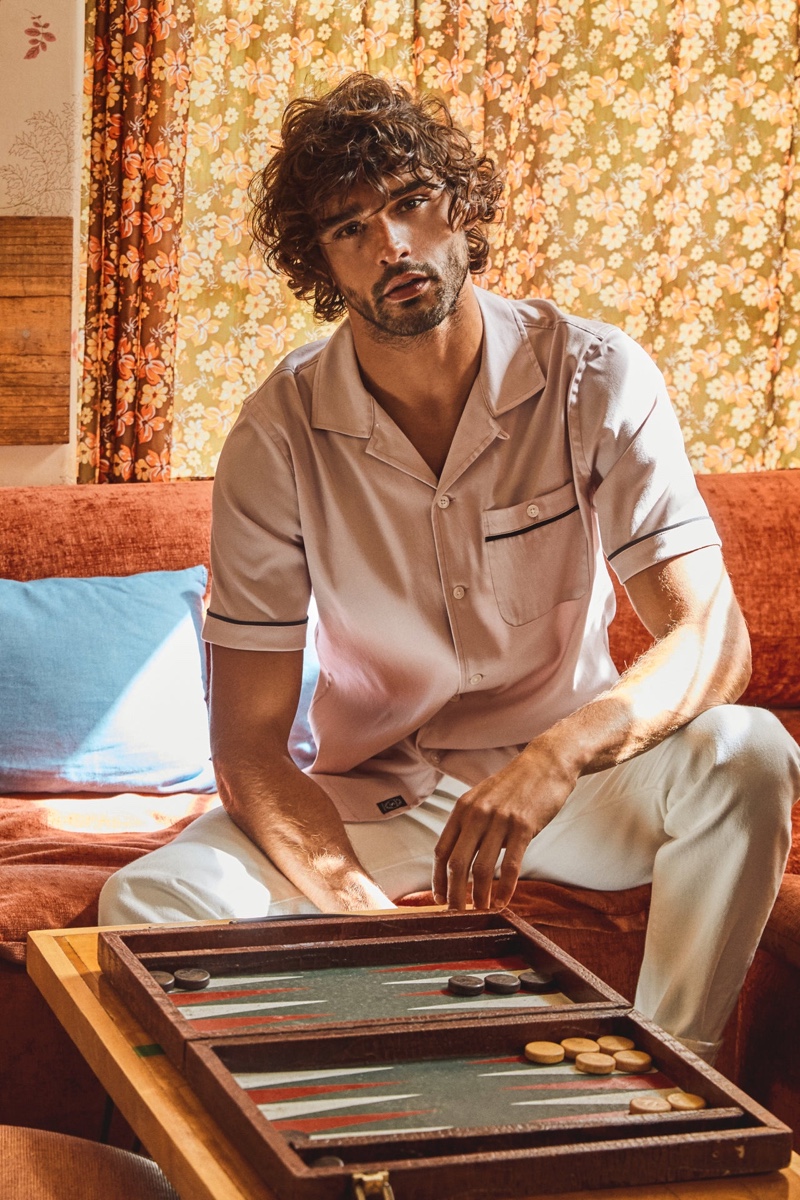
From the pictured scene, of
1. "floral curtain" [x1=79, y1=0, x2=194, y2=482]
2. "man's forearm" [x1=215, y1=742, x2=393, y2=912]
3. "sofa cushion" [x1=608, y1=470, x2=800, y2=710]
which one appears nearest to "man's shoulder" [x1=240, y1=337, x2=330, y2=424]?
"man's forearm" [x1=215, y1=742, x2=393, y2=912]

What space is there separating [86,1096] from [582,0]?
302 cm

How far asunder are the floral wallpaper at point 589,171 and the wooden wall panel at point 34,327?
1.75ft

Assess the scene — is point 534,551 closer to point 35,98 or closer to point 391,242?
point 391,242

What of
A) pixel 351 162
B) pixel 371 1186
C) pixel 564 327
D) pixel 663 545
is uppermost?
pixel 351 162

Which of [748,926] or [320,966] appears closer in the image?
[320,966]

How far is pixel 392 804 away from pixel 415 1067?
915 millimetres

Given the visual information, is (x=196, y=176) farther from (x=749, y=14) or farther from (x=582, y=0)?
(x=749, y=14)

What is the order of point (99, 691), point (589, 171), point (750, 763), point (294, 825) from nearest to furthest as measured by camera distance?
point (750, 763) < point (294, 825) < point (99, 691) < point (589, 171)

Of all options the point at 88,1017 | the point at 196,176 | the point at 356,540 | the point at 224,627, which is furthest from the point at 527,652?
the point at 196,176

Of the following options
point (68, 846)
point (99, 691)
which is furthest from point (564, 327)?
point (68, 846)

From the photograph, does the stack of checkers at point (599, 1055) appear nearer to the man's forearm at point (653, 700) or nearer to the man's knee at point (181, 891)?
the man's forearm at point (653, 700)

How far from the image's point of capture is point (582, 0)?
11.6 ft

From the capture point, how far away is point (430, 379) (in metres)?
2.02

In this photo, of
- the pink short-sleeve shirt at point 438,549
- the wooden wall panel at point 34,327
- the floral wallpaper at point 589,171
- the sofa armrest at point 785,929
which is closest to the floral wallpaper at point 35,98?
the wooden wall panel at point 34,327
